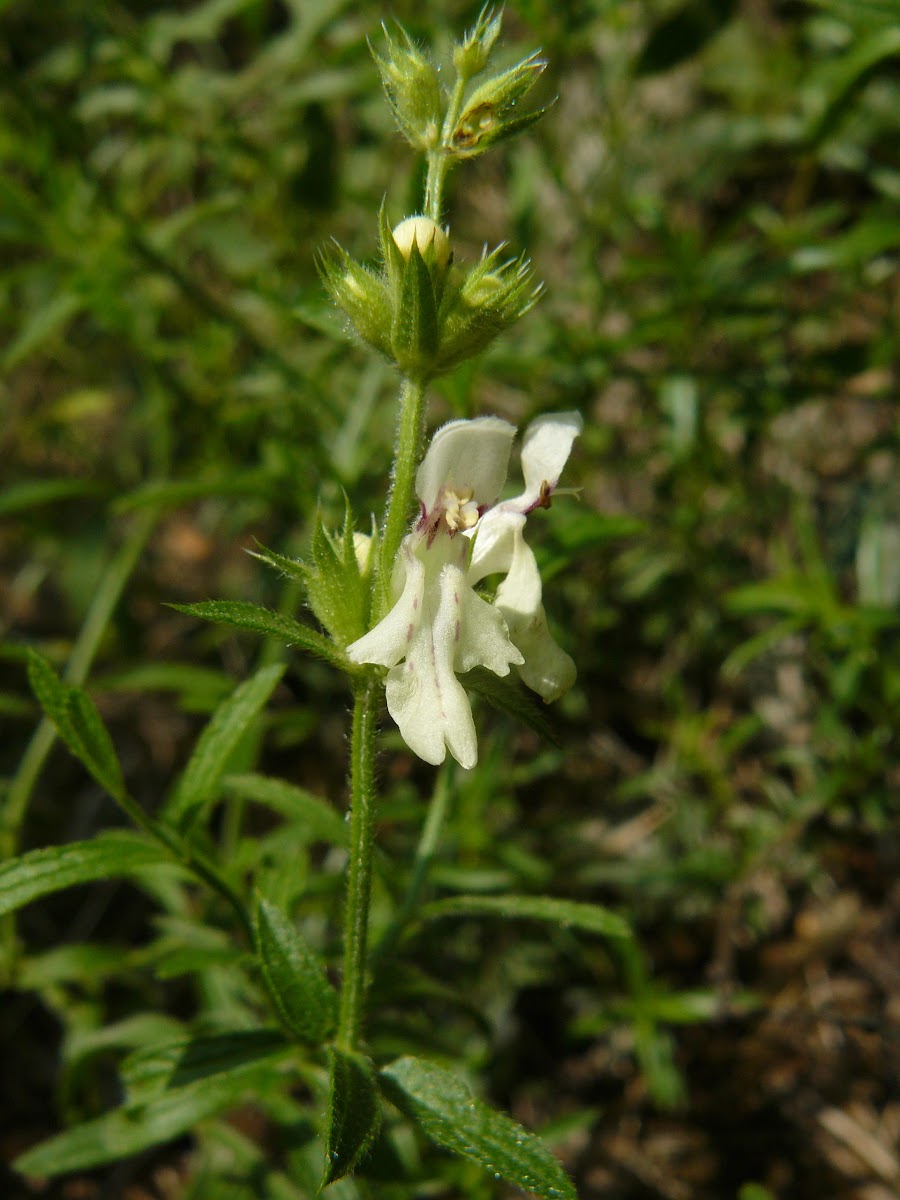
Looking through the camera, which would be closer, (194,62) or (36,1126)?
(36,1126)

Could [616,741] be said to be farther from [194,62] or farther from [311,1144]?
[194,62]

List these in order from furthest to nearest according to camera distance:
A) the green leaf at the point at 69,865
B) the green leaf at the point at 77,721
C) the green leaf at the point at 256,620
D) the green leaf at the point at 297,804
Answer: the green leaf at the point at 297,804 → the green leaf at the point at 77,721 → the green leaf at the point at 69,865 → the green leaf at the point at 256,620

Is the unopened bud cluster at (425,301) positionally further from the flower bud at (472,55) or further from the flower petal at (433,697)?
the flower petal at (433,697)

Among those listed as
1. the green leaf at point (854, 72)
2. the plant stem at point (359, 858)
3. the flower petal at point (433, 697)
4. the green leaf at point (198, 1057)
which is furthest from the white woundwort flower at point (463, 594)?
the green leaf at point (854, 72)

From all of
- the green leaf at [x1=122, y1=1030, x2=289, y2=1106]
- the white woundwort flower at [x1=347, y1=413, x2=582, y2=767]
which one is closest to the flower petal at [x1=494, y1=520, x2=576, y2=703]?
the white woundwort flower at [x1=347, y1=413, x2=582, y2=767]

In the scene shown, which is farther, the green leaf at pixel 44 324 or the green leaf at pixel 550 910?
the green leaf at pixel 44 324

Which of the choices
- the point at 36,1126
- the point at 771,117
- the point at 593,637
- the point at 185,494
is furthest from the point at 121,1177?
the point at 771,117

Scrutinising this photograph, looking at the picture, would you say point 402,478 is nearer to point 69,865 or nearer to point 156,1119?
point 69,865
